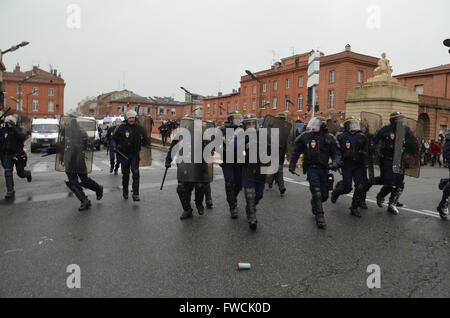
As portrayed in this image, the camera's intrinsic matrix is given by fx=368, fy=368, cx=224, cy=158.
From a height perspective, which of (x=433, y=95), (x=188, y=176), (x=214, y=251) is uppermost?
(x=433, y=95)

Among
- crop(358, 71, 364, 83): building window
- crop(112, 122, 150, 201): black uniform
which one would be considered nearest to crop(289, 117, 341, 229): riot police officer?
crop(112, 122, 150, 201): black uniform

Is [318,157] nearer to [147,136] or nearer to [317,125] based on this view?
[317,125]

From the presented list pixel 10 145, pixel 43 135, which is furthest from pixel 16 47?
pixel 10 145

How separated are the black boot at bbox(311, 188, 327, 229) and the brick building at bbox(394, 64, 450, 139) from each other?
28347 millimetres

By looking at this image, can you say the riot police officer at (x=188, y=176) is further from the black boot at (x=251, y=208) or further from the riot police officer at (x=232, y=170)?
the black boot at (x=251, y=208)

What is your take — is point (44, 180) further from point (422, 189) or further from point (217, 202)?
point (422, 189)

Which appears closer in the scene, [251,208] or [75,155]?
[251,208]

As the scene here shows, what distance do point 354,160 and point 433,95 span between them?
43224mm

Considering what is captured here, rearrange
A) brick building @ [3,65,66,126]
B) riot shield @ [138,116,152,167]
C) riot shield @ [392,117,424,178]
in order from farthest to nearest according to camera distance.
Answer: brick building @ [3,65,66,126]
riot shield @ [138,116,152,167]
riot shield @ [392,117,424,178]

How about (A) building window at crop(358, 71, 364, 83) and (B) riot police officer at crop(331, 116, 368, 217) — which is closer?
(B) riot police officer at crop(331, 116, 368, 217)

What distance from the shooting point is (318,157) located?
5.93 m

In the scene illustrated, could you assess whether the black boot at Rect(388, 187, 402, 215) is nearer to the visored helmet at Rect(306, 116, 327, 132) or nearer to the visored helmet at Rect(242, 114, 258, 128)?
the visored helmet at Rect(306, 116, 327, 132)

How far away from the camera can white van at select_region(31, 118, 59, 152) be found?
22.6 m

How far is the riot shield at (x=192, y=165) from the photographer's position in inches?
242
